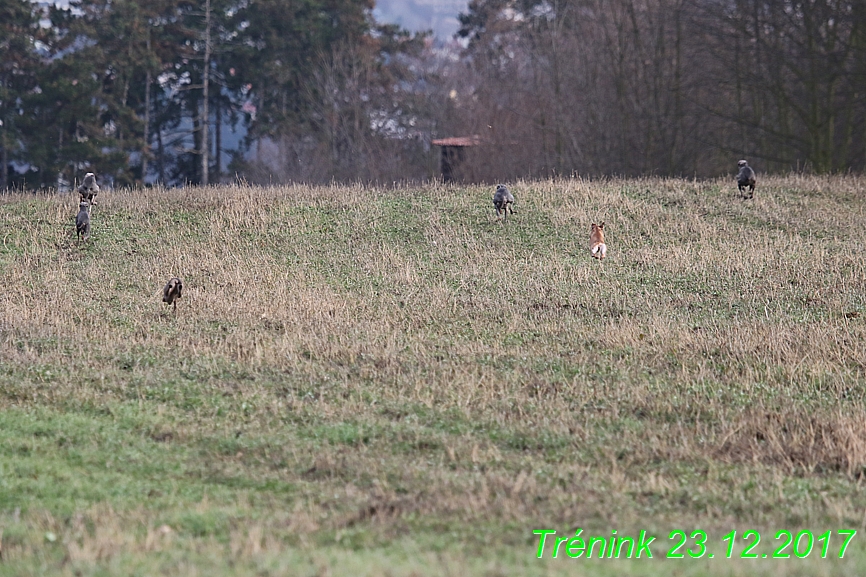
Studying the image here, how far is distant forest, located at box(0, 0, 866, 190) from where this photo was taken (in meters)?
33.0

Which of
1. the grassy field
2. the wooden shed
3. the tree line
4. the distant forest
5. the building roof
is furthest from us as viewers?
the wooden shed

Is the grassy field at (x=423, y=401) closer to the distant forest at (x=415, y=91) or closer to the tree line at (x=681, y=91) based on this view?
the tree line at (x=681, y=91)

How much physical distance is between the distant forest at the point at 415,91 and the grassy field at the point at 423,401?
45.9ft

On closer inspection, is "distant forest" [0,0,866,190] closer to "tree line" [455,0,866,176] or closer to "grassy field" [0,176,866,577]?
"tree line" [455,0,866,176]

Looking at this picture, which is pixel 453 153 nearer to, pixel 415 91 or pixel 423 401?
pixel 415 91

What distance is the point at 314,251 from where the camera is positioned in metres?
19.5

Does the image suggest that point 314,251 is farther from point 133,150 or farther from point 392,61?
point 392,61

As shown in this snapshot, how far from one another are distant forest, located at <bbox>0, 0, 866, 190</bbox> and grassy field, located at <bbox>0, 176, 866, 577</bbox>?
1399 centimetres

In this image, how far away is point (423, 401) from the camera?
9.41 metres

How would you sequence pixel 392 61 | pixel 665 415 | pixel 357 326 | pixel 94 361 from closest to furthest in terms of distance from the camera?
pixel 665 415
pixel 94 361
pixel 357 326
pixel 392 61

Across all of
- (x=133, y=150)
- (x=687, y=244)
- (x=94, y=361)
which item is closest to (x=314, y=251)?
(x=687, y=244)

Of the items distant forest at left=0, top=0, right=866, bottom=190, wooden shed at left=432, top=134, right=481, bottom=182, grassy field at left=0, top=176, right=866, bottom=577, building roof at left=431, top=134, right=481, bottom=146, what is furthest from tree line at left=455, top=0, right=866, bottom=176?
grassy field at left=0, top=176, right=866, bottom=577

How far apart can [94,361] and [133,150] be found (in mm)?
36677

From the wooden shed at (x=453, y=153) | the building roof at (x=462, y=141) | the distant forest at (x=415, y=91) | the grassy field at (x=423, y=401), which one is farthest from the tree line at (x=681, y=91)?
the grassy field at (x=423, y=401)
